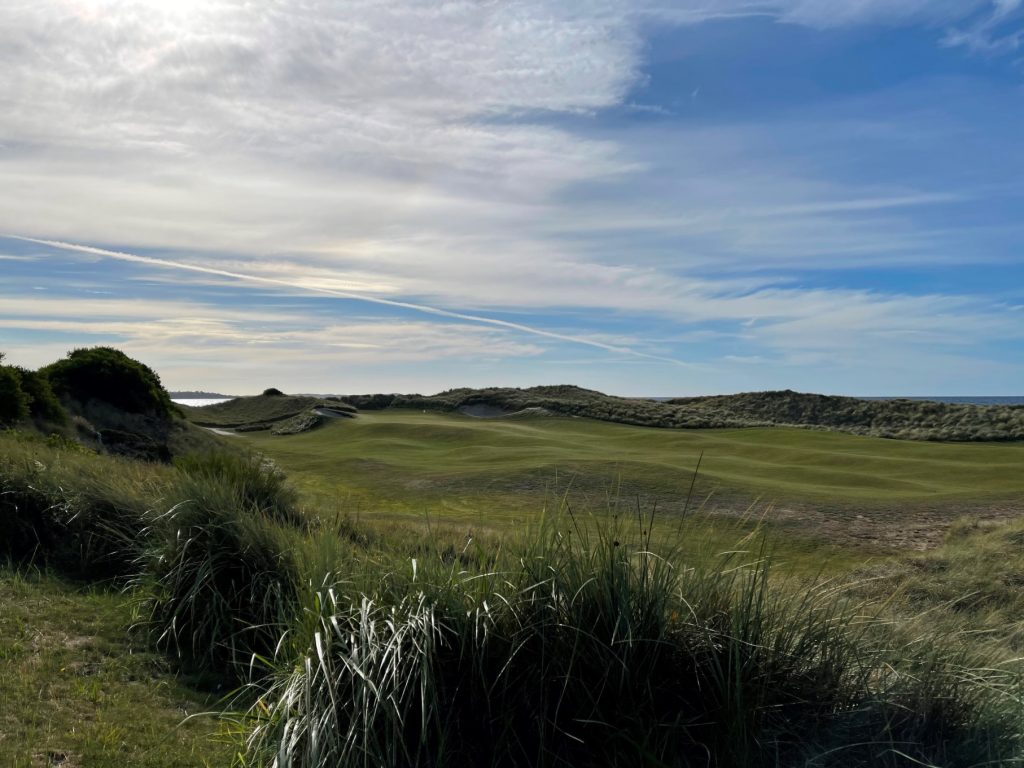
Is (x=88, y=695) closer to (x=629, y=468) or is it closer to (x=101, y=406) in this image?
(x=629, y=468)

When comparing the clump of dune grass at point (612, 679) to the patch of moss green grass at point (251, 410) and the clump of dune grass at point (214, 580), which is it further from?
the patch of moss green grass at point (251, 410)

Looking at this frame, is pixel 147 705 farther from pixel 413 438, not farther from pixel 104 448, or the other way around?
pixel 413 438

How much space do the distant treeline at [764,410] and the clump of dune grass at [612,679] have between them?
3656cm

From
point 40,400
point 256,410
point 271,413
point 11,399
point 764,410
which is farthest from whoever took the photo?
point 764,410

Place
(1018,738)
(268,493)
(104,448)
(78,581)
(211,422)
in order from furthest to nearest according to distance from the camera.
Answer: (211,422) < (104,448) < (268,493) < (78,581) < (1018,738)

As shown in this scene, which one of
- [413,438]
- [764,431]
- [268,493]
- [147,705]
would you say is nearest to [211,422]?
[413,438]

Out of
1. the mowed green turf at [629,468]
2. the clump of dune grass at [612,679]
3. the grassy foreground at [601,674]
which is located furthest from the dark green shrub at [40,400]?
the clump of dune grass at [612,679]

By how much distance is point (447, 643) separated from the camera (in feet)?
15.3

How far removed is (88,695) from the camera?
5.52m

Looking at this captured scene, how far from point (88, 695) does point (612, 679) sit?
3.58m

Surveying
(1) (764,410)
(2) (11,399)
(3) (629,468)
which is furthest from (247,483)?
(1) (764,410)

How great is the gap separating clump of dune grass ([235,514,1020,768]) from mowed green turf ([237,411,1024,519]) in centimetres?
795

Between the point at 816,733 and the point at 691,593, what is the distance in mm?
1009

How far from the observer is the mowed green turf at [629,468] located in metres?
20.2
